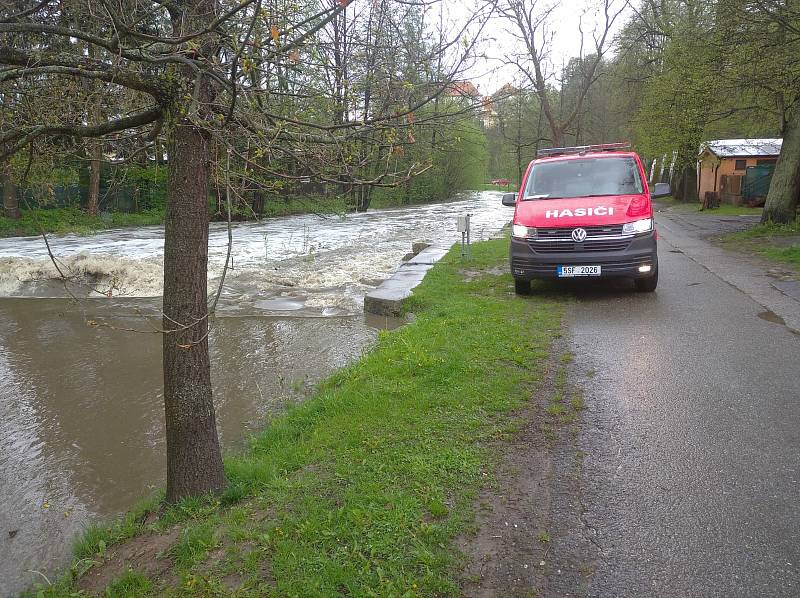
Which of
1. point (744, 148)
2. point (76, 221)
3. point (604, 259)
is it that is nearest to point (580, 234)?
point (604, 259)

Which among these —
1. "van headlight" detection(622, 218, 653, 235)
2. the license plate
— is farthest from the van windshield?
the license plate

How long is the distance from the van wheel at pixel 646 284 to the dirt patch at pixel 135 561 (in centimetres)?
771

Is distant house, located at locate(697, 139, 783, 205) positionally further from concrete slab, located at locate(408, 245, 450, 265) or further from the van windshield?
the van windshield

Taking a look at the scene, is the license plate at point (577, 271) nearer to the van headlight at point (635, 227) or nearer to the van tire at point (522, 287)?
the van headlight at point (635, 227)

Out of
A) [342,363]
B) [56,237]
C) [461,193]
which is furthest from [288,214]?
[342,363]

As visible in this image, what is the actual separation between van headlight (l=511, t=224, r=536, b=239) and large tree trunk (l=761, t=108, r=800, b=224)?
36.6ft

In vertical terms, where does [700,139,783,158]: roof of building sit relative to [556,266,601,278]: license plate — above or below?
above

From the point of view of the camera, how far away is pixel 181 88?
3324 millimetres

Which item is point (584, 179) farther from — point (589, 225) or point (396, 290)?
point (396, 290)

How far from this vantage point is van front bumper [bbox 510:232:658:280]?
8.55 m

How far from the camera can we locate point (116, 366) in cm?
812

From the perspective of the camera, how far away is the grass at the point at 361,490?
3.07 meters

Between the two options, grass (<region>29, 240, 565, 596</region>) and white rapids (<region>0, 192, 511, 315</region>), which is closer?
grass (<region>29, 240, 565, 596</region>)

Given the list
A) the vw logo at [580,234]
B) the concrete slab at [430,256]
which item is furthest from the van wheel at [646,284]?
the concrete slab at [430,256]
